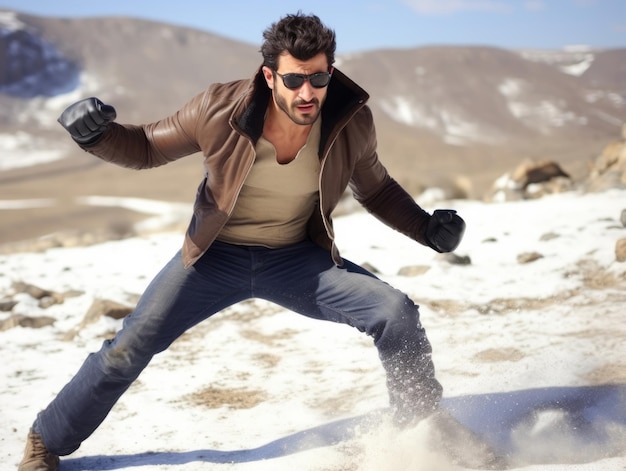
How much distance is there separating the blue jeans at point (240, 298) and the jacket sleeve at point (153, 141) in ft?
1.25

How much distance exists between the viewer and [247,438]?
10.6 ft

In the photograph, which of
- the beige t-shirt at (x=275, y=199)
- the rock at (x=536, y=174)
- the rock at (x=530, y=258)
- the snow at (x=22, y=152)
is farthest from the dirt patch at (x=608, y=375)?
the snow at (x=22, y=152)

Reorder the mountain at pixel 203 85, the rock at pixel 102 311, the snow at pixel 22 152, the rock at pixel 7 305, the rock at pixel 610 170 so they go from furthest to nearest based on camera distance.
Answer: the snow at pixel 22 152, the mountain at pixel 203 85, the rock at pixel 610 170, the rock at pixel 7 305, the rock at pixel 102 311

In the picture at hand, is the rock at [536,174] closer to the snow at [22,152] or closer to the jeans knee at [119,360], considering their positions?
the jeans knee at [119,360]

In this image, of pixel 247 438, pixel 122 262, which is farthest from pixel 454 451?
pixel 122 262

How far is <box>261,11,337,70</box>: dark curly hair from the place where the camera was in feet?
8.45

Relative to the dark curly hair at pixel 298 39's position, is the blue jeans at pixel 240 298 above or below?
below

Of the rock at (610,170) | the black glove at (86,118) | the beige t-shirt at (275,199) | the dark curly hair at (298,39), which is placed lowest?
the rock at (610,170)

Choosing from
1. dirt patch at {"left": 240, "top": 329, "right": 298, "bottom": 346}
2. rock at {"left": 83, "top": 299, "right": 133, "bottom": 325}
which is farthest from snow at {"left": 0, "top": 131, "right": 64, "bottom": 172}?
dirt patch at {"left": 240, "top": 329, "right": 298, "bottom": 346}

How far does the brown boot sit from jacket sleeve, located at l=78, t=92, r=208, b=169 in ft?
3.58

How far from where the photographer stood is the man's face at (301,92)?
2598mm

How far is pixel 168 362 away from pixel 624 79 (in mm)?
36367

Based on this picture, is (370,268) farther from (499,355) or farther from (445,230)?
(445,230)

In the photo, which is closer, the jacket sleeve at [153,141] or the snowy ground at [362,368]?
the jacket sleeve at [153,141]
